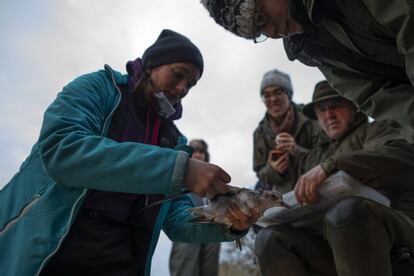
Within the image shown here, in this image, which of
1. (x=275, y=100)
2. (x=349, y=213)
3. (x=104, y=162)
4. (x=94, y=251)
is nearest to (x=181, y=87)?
(x=104, y=162)

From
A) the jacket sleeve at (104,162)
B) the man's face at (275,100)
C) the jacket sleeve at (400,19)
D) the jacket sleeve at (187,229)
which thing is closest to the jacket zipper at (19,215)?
the jacket sleeve at (104,162)

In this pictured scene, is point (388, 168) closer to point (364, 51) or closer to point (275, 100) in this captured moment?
point (364, 51)

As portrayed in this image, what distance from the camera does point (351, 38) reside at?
5.16ft

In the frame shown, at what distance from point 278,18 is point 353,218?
950mm

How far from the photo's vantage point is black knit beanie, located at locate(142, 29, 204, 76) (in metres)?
2.37

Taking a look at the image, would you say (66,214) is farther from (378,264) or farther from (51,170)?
(378,264)

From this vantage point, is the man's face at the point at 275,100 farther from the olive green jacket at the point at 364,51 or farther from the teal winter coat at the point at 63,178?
the teal winter coat at the point at 63,178

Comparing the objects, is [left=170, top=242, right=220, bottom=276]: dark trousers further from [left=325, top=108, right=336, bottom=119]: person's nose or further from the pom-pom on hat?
the pom-pom on hat

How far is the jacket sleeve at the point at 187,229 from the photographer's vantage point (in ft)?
6.85

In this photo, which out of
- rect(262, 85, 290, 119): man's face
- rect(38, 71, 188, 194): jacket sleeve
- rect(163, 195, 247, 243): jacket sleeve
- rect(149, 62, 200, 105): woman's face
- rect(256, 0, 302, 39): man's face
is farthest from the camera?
rect(262, 85, 290, 119): man's face

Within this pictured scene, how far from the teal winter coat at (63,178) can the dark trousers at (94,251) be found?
0.46 ft

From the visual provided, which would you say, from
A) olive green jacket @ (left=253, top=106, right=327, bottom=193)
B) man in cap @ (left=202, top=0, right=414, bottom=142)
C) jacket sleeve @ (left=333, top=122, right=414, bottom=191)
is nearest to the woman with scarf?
man in cap @ (left=202, top=0, right=414, bottom=142)

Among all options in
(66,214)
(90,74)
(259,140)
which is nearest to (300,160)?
(259,140)

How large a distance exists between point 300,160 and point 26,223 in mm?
2004
